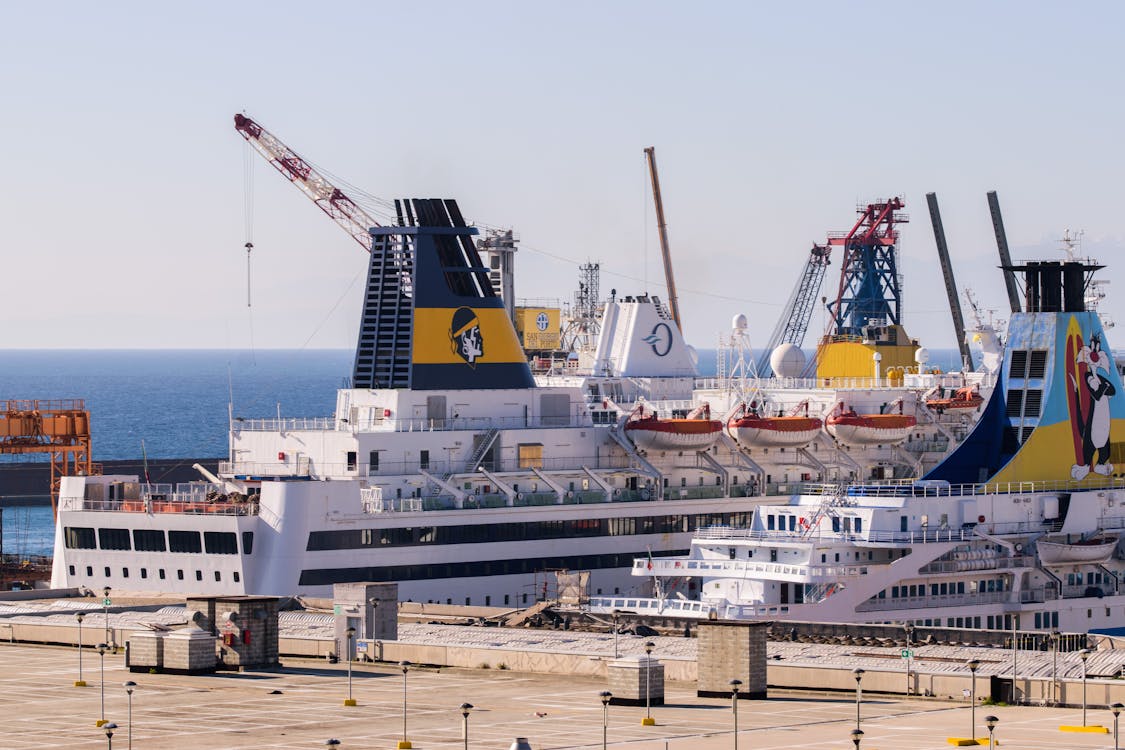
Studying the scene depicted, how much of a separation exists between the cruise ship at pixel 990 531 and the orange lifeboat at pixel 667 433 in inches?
169

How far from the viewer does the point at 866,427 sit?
314 ft

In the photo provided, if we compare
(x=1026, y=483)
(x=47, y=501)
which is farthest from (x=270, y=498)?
(x=47, y=501)

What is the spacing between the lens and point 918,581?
254 feet

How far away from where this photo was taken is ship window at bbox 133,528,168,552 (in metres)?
78.6

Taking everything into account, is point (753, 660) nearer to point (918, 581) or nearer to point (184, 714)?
point (184, 714)

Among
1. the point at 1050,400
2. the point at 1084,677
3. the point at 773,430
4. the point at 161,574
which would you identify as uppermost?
the point at 1050,400

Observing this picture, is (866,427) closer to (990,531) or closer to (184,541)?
(990,531)

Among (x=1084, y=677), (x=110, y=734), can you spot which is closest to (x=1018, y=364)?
(x=1084, y=677)

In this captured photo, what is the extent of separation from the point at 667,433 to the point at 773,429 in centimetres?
534

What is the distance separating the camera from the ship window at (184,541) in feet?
255

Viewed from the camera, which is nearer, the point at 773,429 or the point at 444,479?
the point at 444,479

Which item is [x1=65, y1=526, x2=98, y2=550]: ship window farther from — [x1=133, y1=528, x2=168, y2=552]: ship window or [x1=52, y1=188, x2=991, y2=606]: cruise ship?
[x1=133, y1=528, x2=168, y2=552]: ship window

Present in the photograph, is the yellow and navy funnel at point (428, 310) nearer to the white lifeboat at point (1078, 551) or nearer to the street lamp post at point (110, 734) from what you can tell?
the white lifeboat at point (1078, 551)

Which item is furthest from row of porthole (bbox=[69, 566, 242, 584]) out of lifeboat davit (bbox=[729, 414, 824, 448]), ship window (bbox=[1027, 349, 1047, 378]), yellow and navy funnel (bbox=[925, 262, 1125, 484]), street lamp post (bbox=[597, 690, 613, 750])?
street lamp post (bbox=[597, 690, 613, 750])
